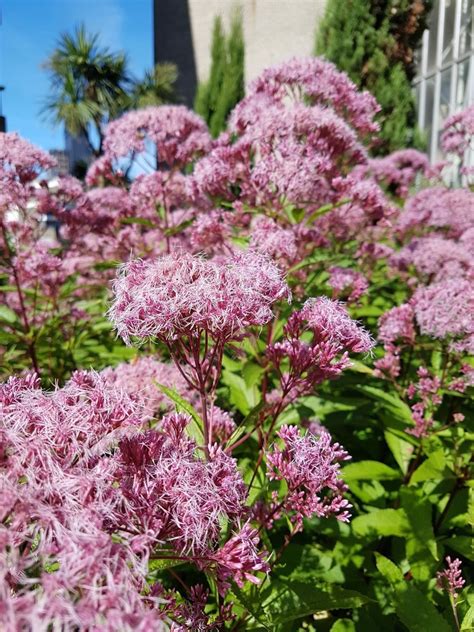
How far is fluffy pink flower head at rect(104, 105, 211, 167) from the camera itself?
351 centimetres

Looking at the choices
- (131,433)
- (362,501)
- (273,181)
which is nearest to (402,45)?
(273,181)

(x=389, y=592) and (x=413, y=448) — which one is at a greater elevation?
(x=413, y=448)

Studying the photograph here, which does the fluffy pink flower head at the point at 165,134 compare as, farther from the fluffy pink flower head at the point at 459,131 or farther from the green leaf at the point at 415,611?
the green leaf at the point at 415,611

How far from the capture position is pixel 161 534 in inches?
37.9

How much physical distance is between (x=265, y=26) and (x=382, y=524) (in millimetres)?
22209

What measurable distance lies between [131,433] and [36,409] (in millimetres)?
188

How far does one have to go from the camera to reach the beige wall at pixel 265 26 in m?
19.7

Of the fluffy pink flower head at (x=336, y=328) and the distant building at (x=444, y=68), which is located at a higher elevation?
the distant building at (x=444, y=68)

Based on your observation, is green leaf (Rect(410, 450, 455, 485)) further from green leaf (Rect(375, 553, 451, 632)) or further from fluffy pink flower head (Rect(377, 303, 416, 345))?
fluffy pink flower head (Rect(377, 303, 416, 345))

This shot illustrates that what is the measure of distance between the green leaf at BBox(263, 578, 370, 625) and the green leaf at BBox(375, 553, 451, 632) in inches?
9.5

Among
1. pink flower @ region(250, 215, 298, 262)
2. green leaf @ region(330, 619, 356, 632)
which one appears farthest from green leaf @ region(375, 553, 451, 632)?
pink flower @ region(250, 215, 298, 262)

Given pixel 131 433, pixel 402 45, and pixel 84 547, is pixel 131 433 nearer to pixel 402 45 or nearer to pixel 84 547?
pixel 84 547

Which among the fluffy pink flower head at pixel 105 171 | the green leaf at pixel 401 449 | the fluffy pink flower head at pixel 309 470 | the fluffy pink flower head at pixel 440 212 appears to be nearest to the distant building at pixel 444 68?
the fluffy pink flower head at pixel 440 212

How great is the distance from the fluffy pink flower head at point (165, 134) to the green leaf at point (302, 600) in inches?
112
